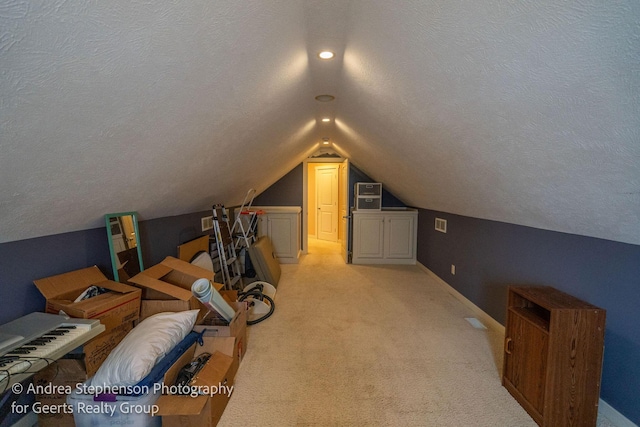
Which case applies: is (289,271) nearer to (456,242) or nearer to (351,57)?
(456,242)

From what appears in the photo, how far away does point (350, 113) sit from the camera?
2.68m

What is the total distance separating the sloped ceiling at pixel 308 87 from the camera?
77cm

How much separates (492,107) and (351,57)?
0.92 m

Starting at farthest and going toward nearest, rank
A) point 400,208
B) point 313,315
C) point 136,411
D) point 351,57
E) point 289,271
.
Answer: point 400,208, point 289,271, point 313,315, point 351,57, point 136,411

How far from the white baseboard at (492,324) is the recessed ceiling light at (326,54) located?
276 centimetres

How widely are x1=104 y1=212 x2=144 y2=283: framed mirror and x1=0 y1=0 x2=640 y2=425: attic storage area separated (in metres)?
0.05

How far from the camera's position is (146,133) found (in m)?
1.31

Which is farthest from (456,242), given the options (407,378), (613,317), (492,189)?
(407,378)

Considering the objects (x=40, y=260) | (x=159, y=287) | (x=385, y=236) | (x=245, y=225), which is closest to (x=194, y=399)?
(x=159, y=287)

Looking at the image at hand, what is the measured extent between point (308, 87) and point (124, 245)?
1.97 metres

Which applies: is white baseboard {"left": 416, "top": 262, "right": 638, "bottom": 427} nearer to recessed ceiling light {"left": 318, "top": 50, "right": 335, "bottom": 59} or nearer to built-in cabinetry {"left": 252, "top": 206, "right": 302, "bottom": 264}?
built-in cabinetry {"left": 252, "top": 206, "right": 302, "bottom": 264}

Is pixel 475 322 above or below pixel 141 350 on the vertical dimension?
below

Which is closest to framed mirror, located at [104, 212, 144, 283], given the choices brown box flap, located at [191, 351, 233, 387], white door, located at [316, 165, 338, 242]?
brown box flap, located at [191, 351, 233, 387]

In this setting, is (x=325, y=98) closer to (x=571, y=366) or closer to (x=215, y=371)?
(x=215, y=371)
